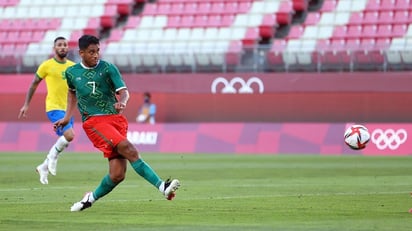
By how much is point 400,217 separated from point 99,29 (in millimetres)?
28592

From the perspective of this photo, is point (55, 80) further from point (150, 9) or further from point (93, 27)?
point (150, 9)

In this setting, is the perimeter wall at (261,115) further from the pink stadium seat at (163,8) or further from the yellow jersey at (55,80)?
the yellow jersey at (55,80)

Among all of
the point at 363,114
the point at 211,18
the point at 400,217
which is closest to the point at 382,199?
the point at 400,217

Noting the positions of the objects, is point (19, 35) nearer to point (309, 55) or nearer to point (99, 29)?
point (99, 29)

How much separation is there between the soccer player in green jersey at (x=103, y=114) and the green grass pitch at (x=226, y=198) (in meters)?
0.40

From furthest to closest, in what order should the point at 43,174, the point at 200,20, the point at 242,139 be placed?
the point at 200,20, the point at 242,139, the point at 43,174

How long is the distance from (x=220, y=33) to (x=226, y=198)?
2229cm

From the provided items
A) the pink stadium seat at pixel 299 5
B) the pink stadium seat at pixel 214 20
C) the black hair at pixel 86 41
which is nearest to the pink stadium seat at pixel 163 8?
the pink stadium seat at pixel 214 20

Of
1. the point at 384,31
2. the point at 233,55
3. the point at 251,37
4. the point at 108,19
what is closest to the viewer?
the point at 233,55

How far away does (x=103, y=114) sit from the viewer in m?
13.4

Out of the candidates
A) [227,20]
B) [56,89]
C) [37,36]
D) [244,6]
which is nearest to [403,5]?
[244,6]

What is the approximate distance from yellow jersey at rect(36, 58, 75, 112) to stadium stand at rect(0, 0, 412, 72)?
13.9 m

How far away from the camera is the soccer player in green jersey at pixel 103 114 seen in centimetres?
1313

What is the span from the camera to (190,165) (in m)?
25.0
